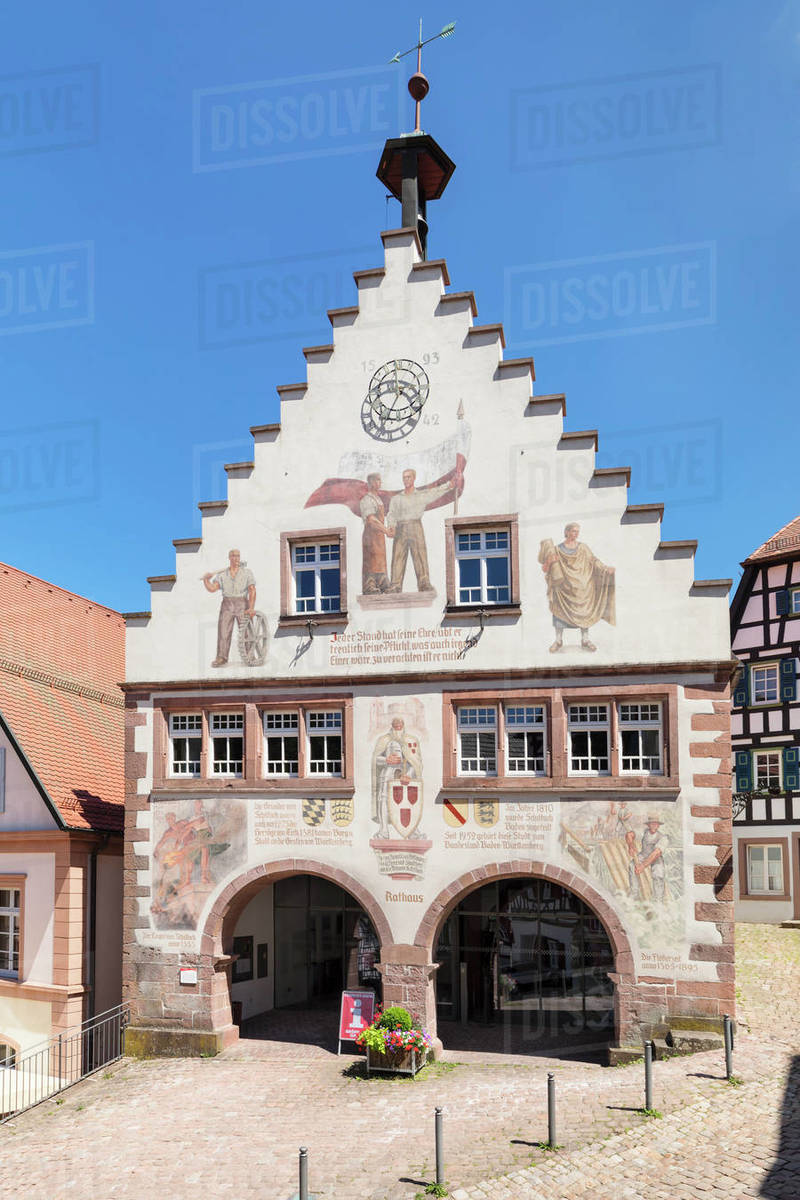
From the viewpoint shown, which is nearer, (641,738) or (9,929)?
(641,738)

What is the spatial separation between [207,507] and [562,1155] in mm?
12939

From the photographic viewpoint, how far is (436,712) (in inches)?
725

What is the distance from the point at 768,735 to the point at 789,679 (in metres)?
1.95

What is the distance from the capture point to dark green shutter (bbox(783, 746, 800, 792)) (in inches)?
1266

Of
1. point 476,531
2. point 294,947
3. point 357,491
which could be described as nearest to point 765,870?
point 294,947

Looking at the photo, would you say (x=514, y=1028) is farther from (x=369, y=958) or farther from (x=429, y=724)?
(x=429, y=724)

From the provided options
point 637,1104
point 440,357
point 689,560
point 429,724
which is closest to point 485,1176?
point 637,1104

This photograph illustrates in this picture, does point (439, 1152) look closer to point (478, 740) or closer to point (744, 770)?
point (478, 740)

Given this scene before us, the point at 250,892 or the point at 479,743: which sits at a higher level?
the point at 479,743

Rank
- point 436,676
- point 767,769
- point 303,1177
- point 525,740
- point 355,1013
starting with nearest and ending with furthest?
point 303,1177, point 525,740, point 355,1013, point 436,676, point 767,769

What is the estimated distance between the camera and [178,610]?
20.1 meters

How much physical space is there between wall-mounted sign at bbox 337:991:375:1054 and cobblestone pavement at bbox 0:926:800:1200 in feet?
1.97

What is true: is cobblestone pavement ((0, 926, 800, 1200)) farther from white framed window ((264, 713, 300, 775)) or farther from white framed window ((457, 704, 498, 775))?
white framed window ((264, 713, 300, 775))

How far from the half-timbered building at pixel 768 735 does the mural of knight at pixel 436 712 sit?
14980 mm
